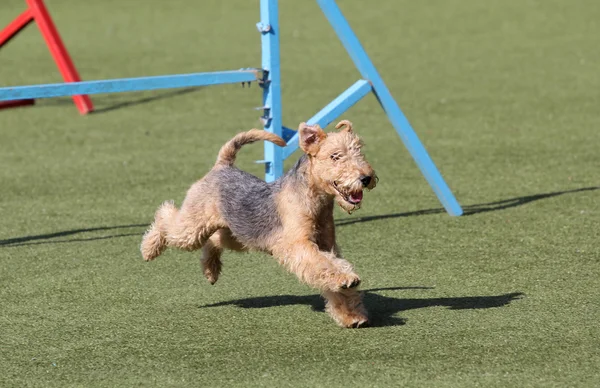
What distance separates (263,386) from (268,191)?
1.36 metres

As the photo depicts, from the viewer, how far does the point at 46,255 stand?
22.1 feet

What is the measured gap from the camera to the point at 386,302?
18.4ft

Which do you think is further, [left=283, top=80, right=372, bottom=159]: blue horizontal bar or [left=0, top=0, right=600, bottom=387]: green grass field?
[left=283, top=80, right=372, bottom=159]: blue horizontal bar

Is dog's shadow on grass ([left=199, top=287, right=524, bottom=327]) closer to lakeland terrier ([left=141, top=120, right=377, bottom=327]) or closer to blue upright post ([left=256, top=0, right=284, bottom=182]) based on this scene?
lakeland terrier ([left=141, top=120, right=377, bottom=327])

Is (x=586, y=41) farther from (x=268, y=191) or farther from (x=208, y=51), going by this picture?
(x=268, y=191)

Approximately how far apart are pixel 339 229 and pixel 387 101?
3.21ft

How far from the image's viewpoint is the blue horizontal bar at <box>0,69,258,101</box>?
620cm

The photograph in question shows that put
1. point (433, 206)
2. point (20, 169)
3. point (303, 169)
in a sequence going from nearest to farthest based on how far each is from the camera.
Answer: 1. point (303, 169)
2. point (433, 206)
3. point (20, 169)

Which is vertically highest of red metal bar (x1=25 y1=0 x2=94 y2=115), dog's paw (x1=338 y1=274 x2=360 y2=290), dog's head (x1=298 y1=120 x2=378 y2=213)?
red metal bar (x1=25 y1=0 x2=94 y2=115)

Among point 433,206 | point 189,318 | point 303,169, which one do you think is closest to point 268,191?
point 303,169

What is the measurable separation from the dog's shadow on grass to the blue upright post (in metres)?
1.45

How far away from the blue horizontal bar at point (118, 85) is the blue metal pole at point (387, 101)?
0.68 m

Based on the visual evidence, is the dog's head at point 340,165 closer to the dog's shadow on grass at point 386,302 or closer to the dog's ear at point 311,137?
the dog's ear at point 311,137

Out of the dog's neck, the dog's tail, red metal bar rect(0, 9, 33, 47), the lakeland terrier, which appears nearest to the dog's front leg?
the lakeland terrier
